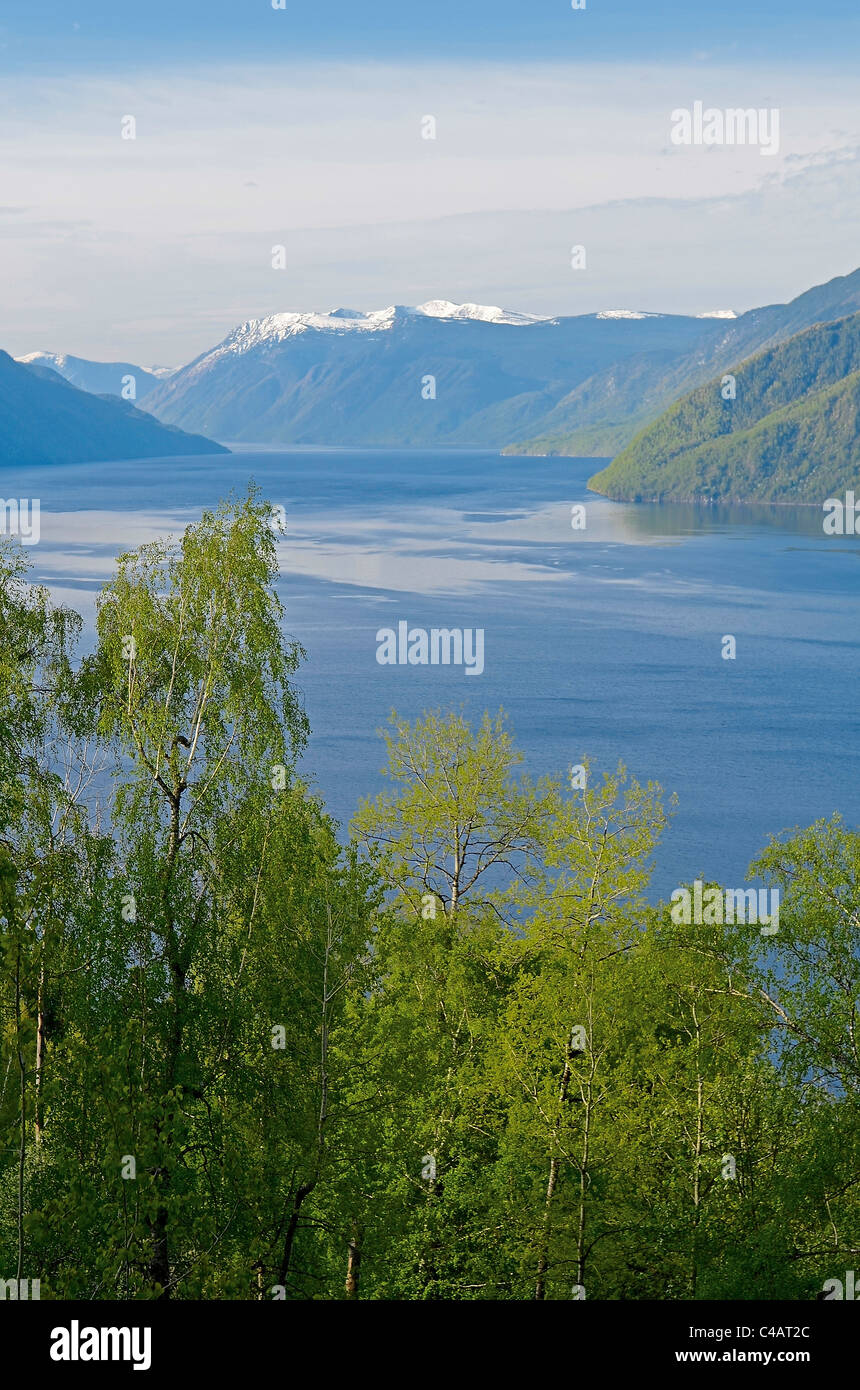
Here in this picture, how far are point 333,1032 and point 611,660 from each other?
98.1 metres

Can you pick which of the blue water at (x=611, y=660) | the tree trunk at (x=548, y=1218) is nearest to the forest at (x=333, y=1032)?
the tree trunk at (x=548, y=1218)

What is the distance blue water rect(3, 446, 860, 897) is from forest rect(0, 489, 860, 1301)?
41005 millimetres

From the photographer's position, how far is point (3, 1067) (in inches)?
461

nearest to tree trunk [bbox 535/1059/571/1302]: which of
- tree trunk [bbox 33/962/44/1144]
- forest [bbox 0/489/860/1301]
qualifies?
forest [bbox 0/489/860/1301]

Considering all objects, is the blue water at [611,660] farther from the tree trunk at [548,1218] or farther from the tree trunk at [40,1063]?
the tree trunk at [40,1063]

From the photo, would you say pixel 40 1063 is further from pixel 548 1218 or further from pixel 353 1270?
pixel 548 1218

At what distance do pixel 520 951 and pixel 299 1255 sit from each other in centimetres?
698

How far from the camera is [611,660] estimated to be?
375 feet

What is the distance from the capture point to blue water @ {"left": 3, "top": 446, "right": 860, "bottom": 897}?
260 ft

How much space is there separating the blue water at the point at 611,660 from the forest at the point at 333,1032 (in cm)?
4101

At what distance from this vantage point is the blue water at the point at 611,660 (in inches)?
3123

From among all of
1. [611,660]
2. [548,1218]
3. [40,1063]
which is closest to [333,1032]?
[548,1218]

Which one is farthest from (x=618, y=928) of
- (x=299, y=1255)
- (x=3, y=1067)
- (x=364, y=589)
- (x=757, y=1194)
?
(x=364, y=589)
